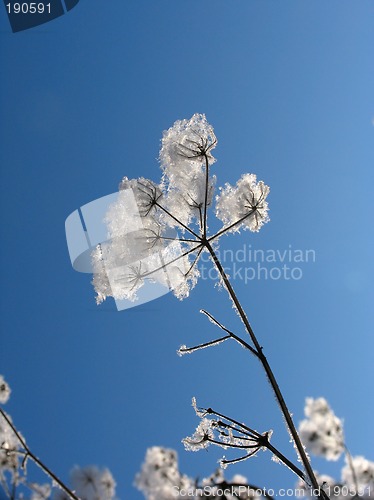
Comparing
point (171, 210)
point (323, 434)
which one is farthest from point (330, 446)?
point (171, 210)

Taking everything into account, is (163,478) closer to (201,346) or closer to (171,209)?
(201,346)

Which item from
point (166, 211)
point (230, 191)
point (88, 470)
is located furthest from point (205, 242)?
point (88, 470)

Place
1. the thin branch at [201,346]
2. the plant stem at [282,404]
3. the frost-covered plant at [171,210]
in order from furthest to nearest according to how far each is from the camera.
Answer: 1. the frost-covered plant at [171,210]
2. the thin branch at [201,346]
3. the plant stem at [282,404]

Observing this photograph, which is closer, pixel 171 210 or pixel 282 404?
pixel 282 404

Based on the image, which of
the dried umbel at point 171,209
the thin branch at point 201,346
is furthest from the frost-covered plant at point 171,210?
the thin branch at point 201,346

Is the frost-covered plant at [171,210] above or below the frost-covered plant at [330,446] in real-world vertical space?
above

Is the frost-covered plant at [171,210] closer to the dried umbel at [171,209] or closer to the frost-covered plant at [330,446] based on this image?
the dried umbel at [171,209]

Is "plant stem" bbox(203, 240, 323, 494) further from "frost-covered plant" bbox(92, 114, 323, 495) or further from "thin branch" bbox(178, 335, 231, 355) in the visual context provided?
"frost-covered plant" bbox(92, 114, 323, 495)

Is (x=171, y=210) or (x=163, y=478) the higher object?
(x=171, y=210)

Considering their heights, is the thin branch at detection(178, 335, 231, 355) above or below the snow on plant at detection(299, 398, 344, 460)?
above

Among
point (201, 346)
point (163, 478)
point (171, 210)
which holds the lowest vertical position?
point (163, 478)

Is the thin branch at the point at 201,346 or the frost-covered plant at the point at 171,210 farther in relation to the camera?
the frost-covered plant at the point at 171,210

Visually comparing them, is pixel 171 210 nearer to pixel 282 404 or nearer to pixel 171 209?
pixel 171 209

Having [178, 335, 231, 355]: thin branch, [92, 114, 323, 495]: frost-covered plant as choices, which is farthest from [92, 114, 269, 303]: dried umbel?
[178, 335, 231, 355]: thin branch
